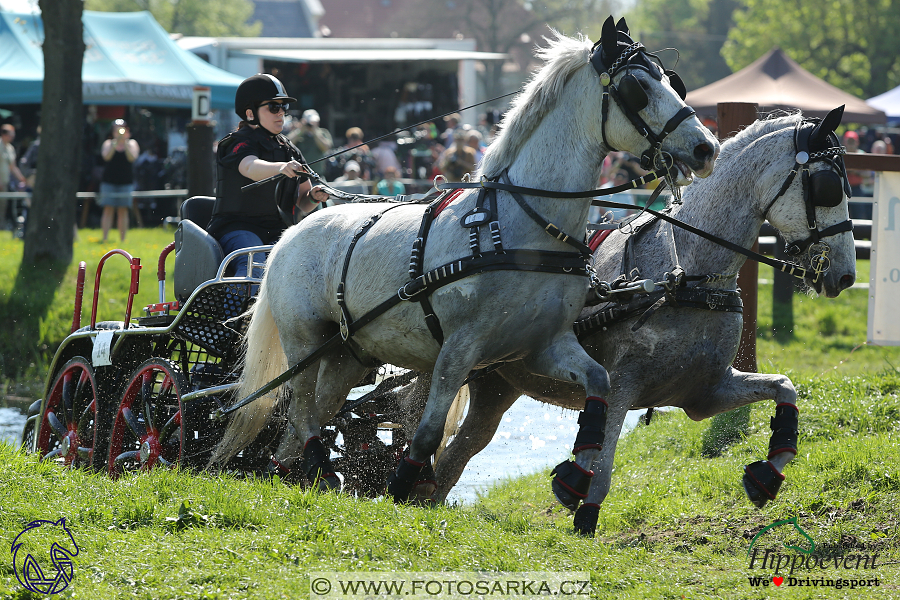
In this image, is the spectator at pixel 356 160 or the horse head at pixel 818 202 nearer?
the horse head at pixel 818 202

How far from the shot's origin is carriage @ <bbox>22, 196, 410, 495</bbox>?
5.83 metres

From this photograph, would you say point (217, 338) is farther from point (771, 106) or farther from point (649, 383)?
point (771, 106)

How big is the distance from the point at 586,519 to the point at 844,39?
127 feet

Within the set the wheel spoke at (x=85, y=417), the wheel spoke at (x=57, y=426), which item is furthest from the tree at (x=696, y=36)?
the wheel spoke at (x=85, y=417)

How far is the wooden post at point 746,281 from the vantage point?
7289mm

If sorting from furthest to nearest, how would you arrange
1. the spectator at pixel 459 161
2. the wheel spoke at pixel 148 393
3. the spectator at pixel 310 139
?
the spectator at pixel 310 139 → the spectator at pixel 459 161 → the wheel spoke at pixel 148 393

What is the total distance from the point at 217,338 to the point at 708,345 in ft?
9.40

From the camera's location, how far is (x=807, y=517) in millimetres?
5371

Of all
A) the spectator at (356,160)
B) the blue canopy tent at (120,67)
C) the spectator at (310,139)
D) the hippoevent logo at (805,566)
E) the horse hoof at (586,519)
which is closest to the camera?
the hippoevent logo at (805,566)

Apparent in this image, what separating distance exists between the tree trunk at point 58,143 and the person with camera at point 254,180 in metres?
7.57

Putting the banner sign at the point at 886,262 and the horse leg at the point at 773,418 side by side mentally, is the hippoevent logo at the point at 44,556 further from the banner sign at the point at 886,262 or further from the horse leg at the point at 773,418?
the banner sign at the point at 886,262

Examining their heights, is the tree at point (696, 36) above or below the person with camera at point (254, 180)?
above

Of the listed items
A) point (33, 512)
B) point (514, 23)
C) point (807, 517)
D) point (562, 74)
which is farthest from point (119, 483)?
point (514, 23)

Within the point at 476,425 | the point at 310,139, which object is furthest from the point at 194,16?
the point at 476,425
